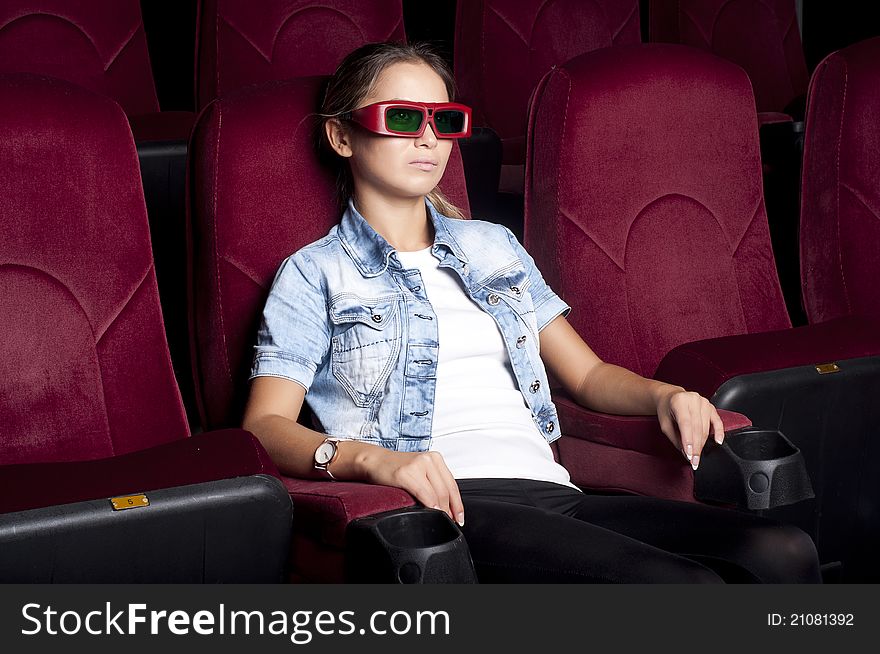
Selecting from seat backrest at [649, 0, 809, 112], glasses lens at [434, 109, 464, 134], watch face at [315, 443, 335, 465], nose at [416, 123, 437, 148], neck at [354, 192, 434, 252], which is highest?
seat backrest at [649, 0, 809, 112]

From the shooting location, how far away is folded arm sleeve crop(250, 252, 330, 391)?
1.02m

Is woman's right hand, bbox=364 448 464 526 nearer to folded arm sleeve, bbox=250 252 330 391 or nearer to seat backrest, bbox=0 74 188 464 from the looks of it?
folded arm sleeve, bbox=250 252 330 391

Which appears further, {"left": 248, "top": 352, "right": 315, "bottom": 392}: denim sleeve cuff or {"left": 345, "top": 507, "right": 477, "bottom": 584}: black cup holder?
{"left": 248, "top": 352, "right": 315, "bottom": 392}: denim sleeve cuff

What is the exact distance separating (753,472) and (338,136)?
→ 0.49 meters

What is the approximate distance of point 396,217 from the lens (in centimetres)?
113

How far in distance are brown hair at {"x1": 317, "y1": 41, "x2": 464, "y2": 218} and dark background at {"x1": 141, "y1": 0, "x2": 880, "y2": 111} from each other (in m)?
0.89

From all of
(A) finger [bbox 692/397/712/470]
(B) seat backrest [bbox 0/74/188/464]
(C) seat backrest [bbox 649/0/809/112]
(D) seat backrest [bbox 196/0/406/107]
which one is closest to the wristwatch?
(B) seat backrest [bbox 0/74/188/464]

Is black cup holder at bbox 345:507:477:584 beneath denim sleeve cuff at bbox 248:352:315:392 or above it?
beneath

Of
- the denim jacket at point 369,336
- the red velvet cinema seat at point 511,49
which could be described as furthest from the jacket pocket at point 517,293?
the red velvet cinema seat at point 511,49

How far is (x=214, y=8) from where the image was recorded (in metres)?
1.79

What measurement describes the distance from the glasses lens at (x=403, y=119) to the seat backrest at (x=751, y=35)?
1311 mm

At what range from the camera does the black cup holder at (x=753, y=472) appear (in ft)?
3.18

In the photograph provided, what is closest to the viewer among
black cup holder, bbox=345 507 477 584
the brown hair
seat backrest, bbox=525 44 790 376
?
black cup holder, bbox=345 507 477 584

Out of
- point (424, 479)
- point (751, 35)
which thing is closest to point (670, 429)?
point (424, 479)
